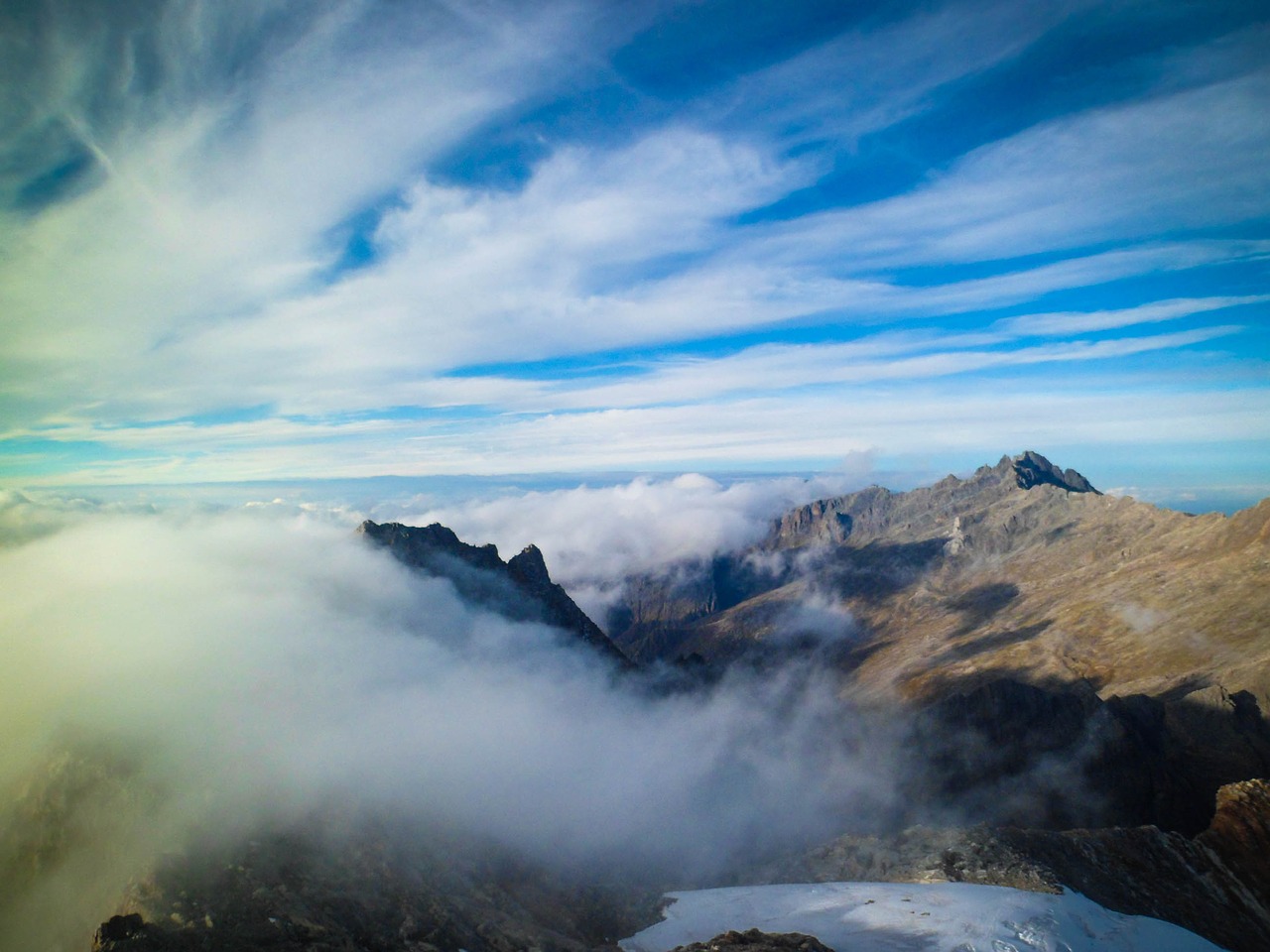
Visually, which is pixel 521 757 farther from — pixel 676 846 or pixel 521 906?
pixel 521 906

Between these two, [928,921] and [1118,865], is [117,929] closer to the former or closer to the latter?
[928,921]

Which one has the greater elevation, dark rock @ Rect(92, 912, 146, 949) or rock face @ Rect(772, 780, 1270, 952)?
dark rock @ Rect(92, 912, 146, 949)

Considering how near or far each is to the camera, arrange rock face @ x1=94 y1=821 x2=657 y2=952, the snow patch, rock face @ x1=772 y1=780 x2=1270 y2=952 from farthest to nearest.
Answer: rock face @ x1=772 y1=780 x2=1270 y2=952 < the snow patch < rock face @ x1=94 y1=821 x2=657 y2=952

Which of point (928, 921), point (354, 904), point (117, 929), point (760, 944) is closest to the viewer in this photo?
point (117, 929)

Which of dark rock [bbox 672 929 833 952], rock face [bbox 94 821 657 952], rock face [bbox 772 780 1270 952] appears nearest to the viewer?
rock face [bbox 94 821 657 952]

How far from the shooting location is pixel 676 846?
12494 cm

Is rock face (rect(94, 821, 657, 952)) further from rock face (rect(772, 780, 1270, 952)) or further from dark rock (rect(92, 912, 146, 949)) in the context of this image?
rock face (rect(772, 780, 1270, 952))

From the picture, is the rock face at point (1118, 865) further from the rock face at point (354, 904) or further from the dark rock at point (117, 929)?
the dark rock at point (117, 929)

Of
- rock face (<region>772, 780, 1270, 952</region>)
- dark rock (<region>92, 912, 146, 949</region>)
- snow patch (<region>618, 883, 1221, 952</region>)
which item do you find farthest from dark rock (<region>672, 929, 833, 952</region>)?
dark rock (<region>92, 912, 146, 949</region>)

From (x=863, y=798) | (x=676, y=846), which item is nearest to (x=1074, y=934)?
(x=676, y=846)

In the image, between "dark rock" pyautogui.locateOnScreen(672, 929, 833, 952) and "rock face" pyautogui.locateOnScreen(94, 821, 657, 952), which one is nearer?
"rock face" pyautogui.locateOnScreen(94, 821, 657, 952)

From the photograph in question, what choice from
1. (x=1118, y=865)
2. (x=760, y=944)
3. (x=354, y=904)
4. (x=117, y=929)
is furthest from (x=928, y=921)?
(x=117, y=929)

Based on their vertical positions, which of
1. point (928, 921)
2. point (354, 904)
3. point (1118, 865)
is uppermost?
point (354, 904)

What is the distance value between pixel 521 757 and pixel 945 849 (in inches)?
4002
